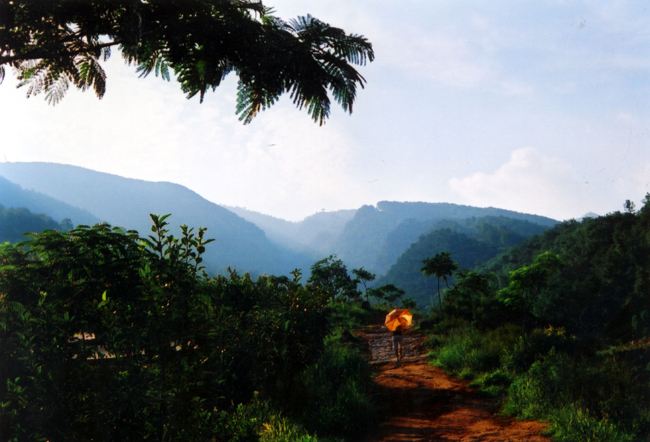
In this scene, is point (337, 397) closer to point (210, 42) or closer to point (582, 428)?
point (582, 428)

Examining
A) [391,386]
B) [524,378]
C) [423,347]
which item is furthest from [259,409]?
[423,347]

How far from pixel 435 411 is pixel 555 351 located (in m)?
3.65

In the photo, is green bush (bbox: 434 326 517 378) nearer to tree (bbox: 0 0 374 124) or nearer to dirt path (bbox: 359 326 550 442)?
dirt path (bbox: 359 326 550 442)

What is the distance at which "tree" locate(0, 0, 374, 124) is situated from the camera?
2.87m

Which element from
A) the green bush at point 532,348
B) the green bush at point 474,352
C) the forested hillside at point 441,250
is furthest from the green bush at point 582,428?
the forested hillside at point 441,250

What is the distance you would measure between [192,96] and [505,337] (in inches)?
498

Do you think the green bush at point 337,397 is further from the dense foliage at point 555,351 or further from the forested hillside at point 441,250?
the forested hillside at point 441,250

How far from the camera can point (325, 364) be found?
11.1 meters

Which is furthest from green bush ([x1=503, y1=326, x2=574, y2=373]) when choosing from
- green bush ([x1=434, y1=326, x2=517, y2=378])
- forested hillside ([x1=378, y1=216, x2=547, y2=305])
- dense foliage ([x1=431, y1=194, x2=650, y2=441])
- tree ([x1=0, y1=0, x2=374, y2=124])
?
forested hillside ([x1=378, y1=216, x2=547, y2=305])

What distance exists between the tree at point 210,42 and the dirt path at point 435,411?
7.05 meters

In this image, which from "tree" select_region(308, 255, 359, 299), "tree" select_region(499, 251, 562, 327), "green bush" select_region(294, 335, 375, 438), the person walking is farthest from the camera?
"tree" select_region(308, 255, 359, 299)

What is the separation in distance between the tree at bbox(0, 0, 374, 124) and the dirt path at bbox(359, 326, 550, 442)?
23.1ft

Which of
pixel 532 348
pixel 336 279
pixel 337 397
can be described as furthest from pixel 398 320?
pixel 336 279

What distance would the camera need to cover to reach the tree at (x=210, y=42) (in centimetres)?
287
